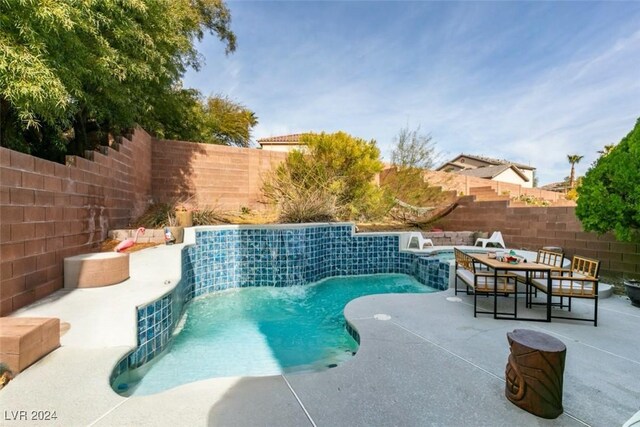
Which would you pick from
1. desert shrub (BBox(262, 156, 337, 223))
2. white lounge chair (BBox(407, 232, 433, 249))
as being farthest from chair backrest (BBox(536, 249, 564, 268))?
desert shrub (BBox(262, 156, 337, 223))

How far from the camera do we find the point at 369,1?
7.91 metres

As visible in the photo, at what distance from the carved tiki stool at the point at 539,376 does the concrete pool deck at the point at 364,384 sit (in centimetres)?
7

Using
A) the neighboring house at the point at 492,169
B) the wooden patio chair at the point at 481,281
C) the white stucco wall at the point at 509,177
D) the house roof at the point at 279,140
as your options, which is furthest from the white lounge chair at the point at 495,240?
the white stucco wall at the point at 509,177

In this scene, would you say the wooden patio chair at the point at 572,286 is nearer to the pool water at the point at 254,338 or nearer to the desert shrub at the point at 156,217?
the pool water at the point at 254,338

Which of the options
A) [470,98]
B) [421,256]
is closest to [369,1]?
[470,98]

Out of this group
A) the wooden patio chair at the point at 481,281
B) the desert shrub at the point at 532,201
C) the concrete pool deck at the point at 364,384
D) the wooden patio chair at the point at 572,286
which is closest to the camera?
the concrete pool deck at the point at 364,384

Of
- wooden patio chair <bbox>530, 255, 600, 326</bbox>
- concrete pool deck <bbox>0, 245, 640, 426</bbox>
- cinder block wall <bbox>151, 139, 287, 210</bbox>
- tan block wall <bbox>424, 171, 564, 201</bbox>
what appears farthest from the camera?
tan block wall <bbox>424, 171, 564, 201</bbox>

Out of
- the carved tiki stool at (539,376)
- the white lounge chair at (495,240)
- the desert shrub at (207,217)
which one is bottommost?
the carved tiki stool at (539,376)

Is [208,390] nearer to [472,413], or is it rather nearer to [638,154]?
[472,413]

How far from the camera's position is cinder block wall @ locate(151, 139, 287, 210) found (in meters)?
9.20

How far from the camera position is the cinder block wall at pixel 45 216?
10.5ft

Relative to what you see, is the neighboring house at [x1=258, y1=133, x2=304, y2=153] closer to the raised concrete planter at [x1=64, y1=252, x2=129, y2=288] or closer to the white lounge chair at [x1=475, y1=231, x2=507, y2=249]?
the white lounge chair at [x1=475, y1=231, x2=507, y2=249]

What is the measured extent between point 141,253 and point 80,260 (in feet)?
5.68

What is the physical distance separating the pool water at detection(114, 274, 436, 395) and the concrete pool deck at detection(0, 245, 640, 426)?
0.45m
